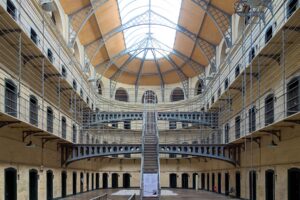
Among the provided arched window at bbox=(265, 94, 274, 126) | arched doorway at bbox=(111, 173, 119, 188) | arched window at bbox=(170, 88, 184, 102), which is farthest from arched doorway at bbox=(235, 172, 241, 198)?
arched window at bbox=(170, 88, 184, 102)

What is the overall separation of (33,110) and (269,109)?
799 centimetres

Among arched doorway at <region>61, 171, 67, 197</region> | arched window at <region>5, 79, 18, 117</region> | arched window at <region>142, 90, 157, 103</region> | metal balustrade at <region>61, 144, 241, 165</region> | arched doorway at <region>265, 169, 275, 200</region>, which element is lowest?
arched doorway at <region>61, 171, 67, 197</region>

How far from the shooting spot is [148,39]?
98.6 feet

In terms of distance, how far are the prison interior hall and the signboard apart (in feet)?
0.17

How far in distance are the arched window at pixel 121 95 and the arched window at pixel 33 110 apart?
19.4 metres

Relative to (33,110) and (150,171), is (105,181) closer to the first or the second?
(150,171)

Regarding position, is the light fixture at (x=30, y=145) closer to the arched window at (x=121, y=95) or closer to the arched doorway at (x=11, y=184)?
the arched doorway at (x=11, y=184)

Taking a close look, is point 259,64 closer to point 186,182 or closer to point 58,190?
point 58,190

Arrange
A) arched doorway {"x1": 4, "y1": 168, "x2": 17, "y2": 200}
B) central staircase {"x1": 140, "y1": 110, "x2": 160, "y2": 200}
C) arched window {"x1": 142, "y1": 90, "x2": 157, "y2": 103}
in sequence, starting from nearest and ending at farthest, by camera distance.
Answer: arched doorway {"x1": 4, "y1": 168, "x2": 17, "y2": 200}, central staircase {"x1": 140, "y1": 110, "x2": 160, "y2": 200}, arched window {"x1": 142, "y1": 90, "x2": 157, "y2": 103}

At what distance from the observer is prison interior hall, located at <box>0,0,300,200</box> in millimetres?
11484

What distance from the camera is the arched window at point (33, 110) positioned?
1383 centimetres

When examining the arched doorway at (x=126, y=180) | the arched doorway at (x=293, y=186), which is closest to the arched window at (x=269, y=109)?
the arched doorway at (x=293, y=186)

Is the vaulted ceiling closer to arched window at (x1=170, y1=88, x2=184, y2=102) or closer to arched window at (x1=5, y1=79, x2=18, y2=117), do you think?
arched window at (x1=170, y1=88, x2=184, y2=102)

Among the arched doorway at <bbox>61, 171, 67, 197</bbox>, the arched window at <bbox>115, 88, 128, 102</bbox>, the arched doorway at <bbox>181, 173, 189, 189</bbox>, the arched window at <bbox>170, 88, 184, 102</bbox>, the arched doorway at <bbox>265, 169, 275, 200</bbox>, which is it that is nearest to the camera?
the arched doorway at <bbox>265, 169, 275, 200</bbox>
